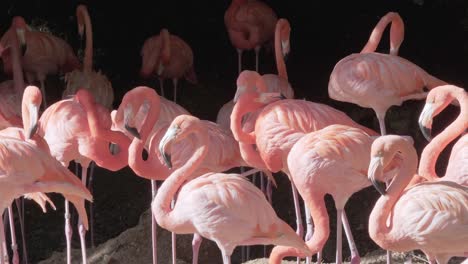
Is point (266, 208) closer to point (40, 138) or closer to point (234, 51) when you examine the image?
point (40, 138)

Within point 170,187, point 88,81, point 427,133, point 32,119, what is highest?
point 427,133

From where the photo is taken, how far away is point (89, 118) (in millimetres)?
6527

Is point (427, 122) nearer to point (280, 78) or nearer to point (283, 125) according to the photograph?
point (283, 125)

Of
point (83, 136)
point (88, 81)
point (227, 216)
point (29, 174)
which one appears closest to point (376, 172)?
point (227, 216)

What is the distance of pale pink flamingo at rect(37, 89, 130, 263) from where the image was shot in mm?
6488

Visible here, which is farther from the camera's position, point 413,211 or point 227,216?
point 227,216

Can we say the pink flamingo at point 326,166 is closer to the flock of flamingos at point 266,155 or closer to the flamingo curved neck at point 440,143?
the flock of flamingos at point 266,155

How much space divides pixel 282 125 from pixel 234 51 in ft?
10.8

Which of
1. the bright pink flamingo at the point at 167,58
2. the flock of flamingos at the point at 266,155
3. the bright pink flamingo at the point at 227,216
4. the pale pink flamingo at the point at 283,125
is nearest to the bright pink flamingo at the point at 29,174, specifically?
the flock of flamingos at the point at 266,155

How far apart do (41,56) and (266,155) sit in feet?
8.33

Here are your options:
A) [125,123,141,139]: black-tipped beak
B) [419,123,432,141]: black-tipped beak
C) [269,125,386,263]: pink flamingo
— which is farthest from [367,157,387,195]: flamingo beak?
[125,123,141,139]: black-tipped beak

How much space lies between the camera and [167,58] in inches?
326

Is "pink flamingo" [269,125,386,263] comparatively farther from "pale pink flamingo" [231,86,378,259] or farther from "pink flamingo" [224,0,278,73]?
"pink flamingo" [224,0,278,73]

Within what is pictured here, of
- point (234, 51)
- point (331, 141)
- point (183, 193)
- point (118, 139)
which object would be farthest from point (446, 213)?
point (234, 51)
